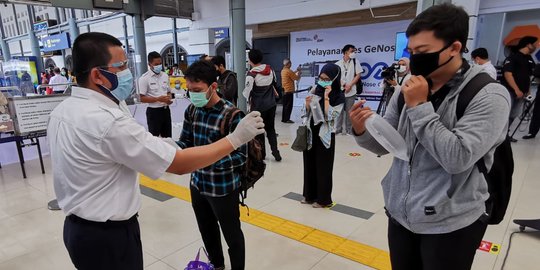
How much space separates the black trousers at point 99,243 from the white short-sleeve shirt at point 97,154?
6 cm

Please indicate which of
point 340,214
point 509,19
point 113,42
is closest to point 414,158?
point 113,42

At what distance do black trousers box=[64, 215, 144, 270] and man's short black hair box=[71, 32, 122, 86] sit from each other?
555 millimetres

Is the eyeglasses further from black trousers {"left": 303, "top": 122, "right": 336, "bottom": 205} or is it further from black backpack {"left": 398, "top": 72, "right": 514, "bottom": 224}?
black trousers {"left": 303, "top": 122, "right": 336, "bottom": 205}

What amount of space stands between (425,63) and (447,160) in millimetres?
335

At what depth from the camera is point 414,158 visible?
1186mm

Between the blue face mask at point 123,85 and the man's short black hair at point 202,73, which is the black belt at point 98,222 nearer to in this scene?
the blue face mask at point 123,85

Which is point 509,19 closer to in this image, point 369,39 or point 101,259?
point 369,39

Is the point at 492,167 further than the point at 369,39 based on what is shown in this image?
No

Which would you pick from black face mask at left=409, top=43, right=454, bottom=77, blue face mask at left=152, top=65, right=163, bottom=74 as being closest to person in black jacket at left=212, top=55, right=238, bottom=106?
blue face mask at left=152, top=65, right=163, bottom=74

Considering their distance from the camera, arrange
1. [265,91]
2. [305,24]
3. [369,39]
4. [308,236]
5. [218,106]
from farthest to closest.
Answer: [305,24] < [369,39] < [265,91] < [308,236] < [218,106]

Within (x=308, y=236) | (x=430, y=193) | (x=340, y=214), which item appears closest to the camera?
(x=430, y=193)

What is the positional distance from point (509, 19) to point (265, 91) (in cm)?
672

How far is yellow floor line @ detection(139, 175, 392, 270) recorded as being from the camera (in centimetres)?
236

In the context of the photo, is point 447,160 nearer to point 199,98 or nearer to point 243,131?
point 243,131
